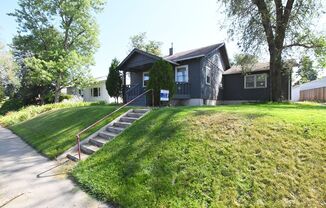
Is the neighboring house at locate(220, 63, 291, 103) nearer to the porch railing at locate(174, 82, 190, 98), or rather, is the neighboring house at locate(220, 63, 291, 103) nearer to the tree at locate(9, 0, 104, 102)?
the porch railing at locate(174, 82, 190, 98)

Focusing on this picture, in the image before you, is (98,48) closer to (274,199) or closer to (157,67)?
(157,67)

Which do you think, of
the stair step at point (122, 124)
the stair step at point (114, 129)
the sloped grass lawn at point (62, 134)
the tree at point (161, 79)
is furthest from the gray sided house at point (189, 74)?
the stair step at point (114, 129)

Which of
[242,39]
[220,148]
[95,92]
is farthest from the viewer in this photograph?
[95,92]

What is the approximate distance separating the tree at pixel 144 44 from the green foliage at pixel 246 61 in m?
24.2

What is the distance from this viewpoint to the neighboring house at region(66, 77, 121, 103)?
1297 inches

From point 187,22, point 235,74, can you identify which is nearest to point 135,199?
point 187,22

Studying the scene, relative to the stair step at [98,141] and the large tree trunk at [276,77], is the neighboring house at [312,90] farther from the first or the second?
the stair step at [98,141]

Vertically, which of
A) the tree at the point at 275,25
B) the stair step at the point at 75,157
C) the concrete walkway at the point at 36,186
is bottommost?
the concrete walkway at the point at 36,186

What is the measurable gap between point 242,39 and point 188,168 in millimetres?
13636

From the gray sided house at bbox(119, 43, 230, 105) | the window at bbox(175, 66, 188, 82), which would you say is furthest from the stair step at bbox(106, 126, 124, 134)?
the window at bbox(175, 66, 188, 82)

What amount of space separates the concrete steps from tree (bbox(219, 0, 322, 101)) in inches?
393

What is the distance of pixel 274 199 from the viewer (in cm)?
399

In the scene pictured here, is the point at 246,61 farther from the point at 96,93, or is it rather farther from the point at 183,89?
the point at 96,93

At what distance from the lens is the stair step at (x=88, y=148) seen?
789 centimetres
